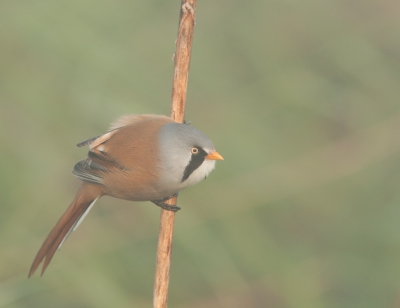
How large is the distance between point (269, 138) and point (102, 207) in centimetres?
110

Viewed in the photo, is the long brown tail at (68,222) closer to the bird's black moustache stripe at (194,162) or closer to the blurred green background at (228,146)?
the blurred green background at (228,146)

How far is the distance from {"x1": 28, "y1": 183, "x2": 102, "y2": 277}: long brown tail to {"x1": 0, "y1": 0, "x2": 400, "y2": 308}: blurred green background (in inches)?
9.3

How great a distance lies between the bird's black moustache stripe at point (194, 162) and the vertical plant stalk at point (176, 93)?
20 centimetres

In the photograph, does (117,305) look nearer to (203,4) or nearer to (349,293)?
(349,293)

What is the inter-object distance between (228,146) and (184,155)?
74 centimetres

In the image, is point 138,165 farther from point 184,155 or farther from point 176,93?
point 176,93

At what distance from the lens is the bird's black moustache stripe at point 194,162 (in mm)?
3119

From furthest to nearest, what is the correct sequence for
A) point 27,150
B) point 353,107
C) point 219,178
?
point 353,107 < point 219,178 < point 27,150

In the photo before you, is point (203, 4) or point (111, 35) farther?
point (203, 4)

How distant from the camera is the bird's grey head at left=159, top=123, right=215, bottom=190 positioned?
10.2ft

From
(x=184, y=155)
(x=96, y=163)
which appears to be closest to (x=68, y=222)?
(x=96, y=163)

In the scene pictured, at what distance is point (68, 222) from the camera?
136 inches

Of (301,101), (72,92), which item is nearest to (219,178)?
(301,101)

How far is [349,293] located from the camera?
13.3ft
